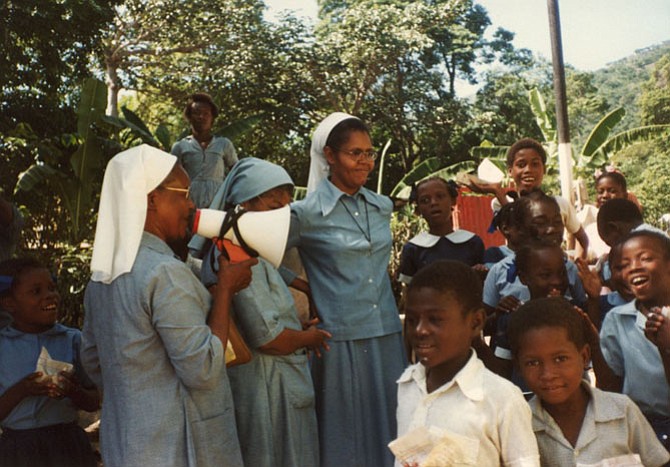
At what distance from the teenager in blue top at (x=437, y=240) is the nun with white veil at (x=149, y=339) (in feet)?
6.43

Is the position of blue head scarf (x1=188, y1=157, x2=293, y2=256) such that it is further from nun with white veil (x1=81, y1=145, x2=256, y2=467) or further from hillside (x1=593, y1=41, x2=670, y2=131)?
hillside (x1=593, y1=41, x2=670, y2=131)

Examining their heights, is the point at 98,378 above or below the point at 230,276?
below

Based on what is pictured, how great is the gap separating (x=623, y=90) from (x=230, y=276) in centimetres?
9209

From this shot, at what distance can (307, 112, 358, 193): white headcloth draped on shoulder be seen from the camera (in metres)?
3.54

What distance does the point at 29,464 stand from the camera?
3197 mm

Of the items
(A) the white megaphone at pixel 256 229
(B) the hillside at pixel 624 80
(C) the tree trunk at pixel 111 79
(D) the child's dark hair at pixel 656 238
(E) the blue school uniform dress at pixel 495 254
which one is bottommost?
(E) the blue school uniform dress at pixel 495 254

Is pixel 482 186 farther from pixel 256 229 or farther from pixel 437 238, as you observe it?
pixel 256 229

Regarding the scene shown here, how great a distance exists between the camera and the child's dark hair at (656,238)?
295 cm

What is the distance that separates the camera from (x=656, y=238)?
299 centimetres

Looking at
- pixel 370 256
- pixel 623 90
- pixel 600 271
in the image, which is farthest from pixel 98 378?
pixel 623 90

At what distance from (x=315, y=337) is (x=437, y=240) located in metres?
1.54

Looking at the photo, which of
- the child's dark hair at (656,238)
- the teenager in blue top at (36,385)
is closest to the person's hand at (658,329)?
the child's dark hair at (656,238)

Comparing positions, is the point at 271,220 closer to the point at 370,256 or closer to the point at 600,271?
the point at 370,256

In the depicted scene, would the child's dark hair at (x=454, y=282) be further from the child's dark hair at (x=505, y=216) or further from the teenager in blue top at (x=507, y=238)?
the child's dark hair at (x=505, y=216)
